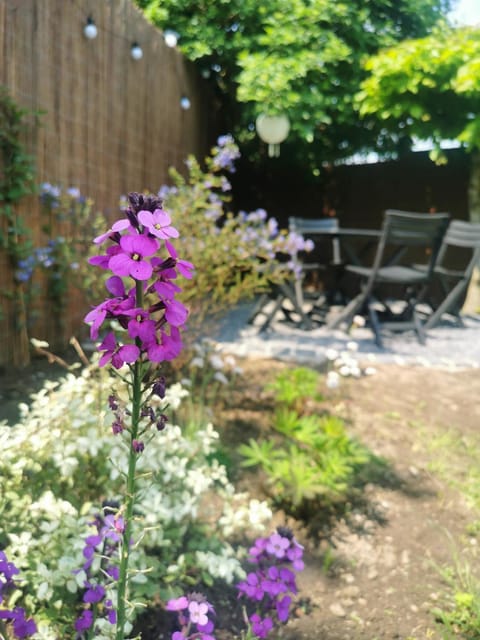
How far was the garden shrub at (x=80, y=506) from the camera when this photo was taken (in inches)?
51.9

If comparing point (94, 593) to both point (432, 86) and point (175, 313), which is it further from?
point (432, 86)

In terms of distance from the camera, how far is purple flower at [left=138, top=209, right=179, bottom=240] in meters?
0.77

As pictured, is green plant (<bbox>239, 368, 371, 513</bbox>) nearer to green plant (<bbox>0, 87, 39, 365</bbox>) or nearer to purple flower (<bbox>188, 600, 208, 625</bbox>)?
purple flower (<bbox>188, 600, 208, 625</bbox>)

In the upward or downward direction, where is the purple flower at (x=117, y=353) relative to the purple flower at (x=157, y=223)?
downward

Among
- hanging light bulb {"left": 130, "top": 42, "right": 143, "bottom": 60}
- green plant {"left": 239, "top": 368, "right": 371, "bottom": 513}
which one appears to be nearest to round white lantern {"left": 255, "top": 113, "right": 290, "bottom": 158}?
hanging light bulb {"left": 130, "top": 42, "right": 143, "bottom": 60}

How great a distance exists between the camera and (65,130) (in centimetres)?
395

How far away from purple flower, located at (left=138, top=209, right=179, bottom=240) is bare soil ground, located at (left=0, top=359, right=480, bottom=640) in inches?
46.2

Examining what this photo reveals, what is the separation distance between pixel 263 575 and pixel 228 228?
7.00 feet

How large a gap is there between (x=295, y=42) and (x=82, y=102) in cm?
318

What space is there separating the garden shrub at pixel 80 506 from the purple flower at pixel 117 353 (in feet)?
1.78

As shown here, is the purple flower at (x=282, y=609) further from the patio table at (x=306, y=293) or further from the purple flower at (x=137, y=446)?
the patio table at (x=306, y=293)

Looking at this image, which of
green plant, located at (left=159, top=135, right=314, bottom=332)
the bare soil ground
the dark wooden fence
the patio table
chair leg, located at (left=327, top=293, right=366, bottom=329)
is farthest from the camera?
the patio table

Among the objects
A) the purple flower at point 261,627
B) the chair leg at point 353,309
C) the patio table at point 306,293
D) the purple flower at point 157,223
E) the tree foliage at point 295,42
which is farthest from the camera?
the tree foliage at point 295,42

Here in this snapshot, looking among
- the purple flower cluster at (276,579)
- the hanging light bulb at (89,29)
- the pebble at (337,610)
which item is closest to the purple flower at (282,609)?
the purple flower cluster at (276,579)
